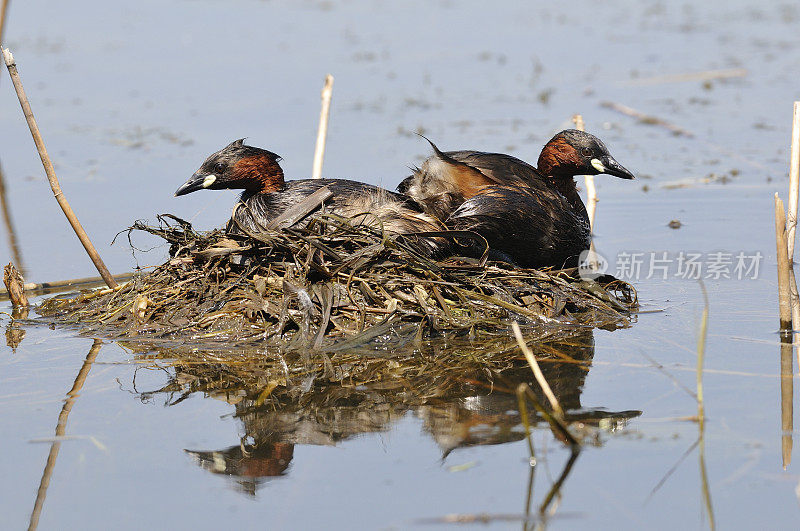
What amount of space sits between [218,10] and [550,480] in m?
13.1

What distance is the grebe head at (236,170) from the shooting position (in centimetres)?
602

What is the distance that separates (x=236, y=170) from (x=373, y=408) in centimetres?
202

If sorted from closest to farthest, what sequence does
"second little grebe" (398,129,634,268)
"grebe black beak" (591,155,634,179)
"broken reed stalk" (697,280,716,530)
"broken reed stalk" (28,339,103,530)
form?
"broken reed stalk" (697,280,716,530) < "broken reed stalk" (28,339,103,530) < "second little grebe" (398,129,634,268) < "grebe black beak" (591,155,634,179)

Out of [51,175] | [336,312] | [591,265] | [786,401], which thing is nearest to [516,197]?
[591,265]

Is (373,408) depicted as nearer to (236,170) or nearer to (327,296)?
(327,296)

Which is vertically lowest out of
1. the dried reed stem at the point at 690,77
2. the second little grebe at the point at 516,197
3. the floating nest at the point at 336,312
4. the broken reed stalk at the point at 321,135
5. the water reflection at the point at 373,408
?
the water reflection at the point at 373,408

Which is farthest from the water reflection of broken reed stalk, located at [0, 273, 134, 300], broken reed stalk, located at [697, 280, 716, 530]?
broken reed stalk, located at [0, 273, 134, 300]

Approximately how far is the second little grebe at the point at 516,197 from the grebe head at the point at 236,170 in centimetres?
82

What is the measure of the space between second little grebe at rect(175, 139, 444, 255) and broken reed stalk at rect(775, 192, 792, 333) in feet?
5.87

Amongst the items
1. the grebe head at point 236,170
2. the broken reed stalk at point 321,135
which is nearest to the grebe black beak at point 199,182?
the grebe head at point 236,170

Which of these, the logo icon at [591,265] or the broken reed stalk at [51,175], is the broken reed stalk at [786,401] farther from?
the broken reed stalk at [51,175]

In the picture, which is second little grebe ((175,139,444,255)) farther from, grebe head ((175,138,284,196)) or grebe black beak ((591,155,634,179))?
grebe black beak ((591,155,634,179))

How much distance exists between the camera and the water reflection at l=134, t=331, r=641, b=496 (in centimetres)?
412

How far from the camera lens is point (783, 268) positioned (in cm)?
515
